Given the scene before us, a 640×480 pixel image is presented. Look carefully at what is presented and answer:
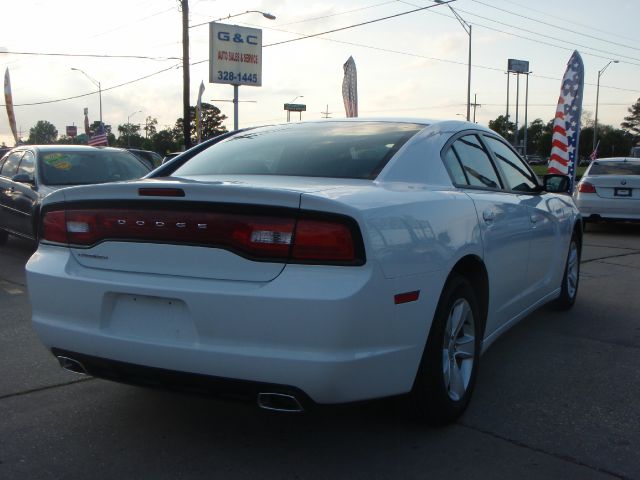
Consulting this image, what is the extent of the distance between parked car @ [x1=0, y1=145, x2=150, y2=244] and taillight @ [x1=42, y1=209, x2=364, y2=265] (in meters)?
6.37

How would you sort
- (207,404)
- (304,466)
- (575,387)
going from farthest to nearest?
(575,387), (207,404), (304,466)

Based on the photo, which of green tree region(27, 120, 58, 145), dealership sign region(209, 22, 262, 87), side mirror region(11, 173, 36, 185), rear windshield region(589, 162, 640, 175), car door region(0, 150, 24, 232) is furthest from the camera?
green tree region(27, 120, 58, 145)

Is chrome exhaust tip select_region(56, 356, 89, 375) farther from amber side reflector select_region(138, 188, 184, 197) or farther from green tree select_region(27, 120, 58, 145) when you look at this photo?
green tree select_region(27, 120, 58, 145)

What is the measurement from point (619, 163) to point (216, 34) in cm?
2636

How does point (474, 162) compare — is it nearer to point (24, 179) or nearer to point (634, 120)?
point (24, 179)

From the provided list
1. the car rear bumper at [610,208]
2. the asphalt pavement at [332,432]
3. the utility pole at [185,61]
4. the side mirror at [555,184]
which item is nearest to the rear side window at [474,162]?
the side mirror at [555,184]

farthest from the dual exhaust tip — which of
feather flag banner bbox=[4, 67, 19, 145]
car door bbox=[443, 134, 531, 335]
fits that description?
feather flag banner bbox=[4, 67, 19, 145]

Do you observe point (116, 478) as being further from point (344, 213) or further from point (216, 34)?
point (216, 34)

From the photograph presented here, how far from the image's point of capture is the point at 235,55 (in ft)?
119

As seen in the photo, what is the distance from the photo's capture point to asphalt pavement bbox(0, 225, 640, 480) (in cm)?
304

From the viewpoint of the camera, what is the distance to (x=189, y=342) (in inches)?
113

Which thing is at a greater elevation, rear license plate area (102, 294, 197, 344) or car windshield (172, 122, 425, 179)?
car windshield (172, 122, 425, 179)

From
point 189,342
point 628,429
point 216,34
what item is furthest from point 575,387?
point 216,34

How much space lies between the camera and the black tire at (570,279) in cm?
598
